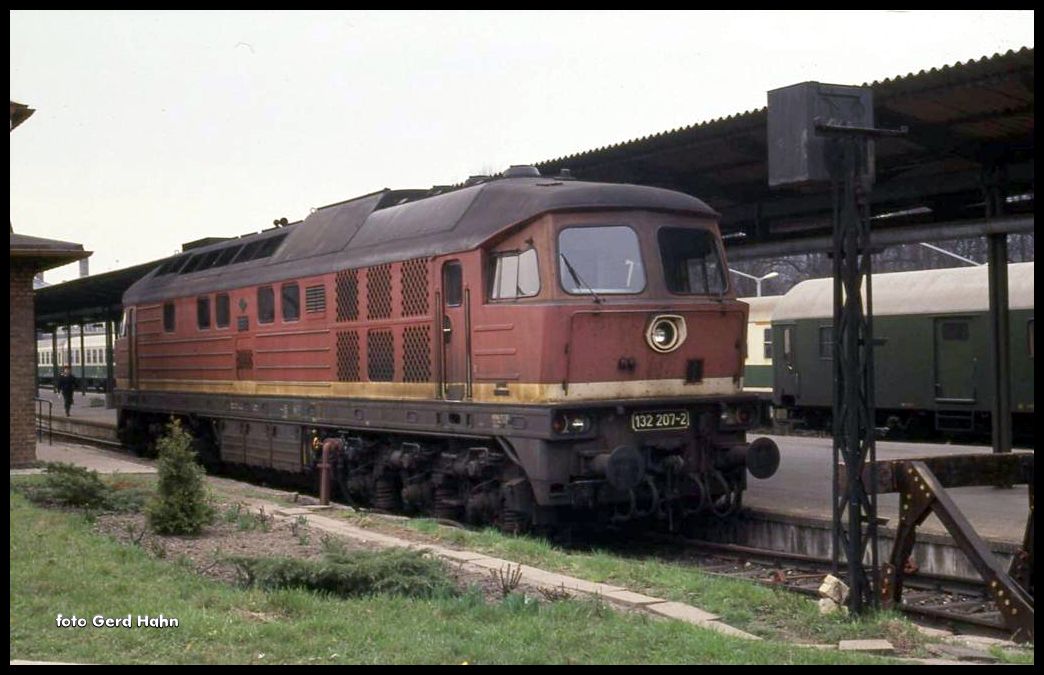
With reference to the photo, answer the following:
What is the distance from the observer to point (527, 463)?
1181 centimetres

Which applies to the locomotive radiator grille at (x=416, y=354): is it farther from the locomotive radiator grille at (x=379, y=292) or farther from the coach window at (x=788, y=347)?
the coach window at (x=788, y=347)

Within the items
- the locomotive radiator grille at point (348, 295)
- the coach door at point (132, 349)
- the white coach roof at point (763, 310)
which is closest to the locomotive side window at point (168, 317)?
the coach door at point (132, 349)

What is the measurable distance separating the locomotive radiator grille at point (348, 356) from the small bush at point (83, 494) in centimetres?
278

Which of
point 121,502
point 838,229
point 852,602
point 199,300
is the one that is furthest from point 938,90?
point 199,300

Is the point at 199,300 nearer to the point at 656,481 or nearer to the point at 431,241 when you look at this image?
the point at 431,241

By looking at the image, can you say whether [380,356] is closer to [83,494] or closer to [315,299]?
[315,299]

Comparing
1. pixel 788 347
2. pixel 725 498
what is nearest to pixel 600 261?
pixel 725 498

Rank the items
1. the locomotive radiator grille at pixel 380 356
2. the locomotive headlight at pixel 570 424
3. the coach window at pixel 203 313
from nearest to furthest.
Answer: the locomotive headlight at pixel 570 424, the locomotive radiator grille at pixel 380 356, the coach window at pixel 203 313

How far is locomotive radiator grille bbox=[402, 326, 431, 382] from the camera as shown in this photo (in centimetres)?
1338

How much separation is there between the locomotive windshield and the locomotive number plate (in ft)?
4.12

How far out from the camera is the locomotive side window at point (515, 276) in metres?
12.0

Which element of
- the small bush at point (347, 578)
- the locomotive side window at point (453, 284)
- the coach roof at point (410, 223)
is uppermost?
the coach roof at point (410, 223)

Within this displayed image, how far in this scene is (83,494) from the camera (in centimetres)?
1363

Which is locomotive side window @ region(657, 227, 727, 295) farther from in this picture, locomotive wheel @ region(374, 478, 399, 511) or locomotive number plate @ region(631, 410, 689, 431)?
locomotive wheel @ region(374, 478, 399, 511)
